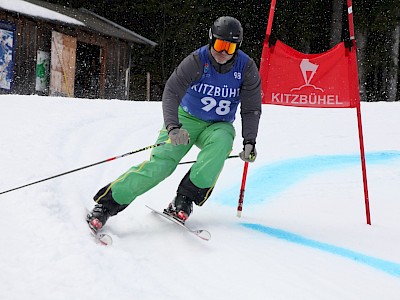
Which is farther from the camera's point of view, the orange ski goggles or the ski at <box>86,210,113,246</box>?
the orange ski goggles

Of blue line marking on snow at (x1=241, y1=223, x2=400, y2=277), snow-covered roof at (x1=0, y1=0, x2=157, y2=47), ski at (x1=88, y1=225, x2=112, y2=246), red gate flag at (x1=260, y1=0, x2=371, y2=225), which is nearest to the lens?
ski at (x1=88, y1=225, x2=112, y2=246)

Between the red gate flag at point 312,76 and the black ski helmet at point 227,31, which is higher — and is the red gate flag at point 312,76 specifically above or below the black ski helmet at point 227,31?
below

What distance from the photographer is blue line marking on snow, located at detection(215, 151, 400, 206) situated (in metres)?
5.39

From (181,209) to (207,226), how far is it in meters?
0.28

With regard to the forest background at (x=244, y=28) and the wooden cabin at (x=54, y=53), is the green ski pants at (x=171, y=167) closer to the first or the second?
the wooden cabin at (x=54, y=53)

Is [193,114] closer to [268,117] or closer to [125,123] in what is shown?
[125,123]

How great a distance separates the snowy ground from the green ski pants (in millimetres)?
274

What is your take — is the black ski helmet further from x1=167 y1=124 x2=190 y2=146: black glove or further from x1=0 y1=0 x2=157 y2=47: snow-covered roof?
x1=0 y1=0 x2=157 y2=47: snow-covered roof

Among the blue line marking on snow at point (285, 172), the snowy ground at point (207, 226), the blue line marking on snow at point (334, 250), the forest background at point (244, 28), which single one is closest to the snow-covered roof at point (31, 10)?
the forest background at point (244, 28)

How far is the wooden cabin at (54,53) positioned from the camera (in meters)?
16.8

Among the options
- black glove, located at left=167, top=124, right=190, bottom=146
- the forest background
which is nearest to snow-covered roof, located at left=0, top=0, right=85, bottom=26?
the forest background

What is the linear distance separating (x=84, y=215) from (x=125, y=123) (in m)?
4.53

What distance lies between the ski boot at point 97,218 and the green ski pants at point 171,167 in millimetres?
116

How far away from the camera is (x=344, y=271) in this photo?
3416mm
